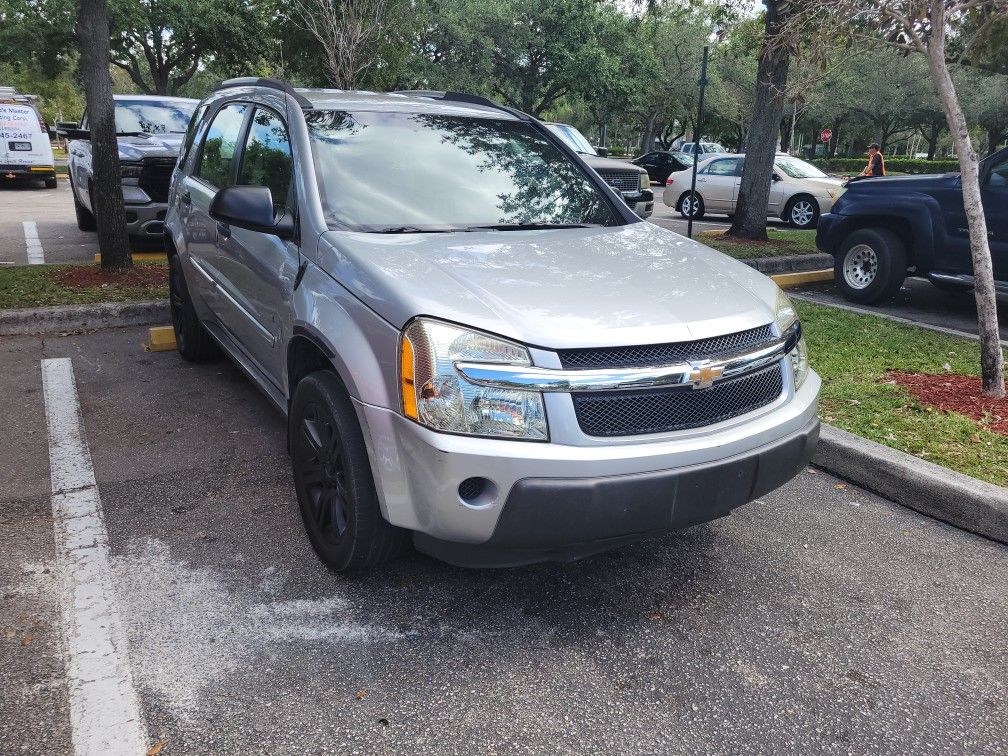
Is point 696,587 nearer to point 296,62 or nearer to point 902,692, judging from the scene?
point 902,692

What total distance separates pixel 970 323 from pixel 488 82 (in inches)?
1314

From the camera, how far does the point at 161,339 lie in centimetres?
628

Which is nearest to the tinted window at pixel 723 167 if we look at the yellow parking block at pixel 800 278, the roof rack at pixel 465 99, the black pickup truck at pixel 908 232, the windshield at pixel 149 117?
the yellow parking block at pixel 800 278

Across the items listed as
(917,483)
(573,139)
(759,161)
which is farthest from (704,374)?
(573,139)

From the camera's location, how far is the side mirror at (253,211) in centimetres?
342

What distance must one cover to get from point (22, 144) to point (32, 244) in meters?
10.4

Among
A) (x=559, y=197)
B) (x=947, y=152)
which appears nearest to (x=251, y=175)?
(x=559, y=197)

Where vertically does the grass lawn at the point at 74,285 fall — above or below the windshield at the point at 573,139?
below

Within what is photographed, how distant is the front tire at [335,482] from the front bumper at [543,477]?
0.14 metres

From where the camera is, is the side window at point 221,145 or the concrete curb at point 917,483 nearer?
the concrete curb at point 917,483

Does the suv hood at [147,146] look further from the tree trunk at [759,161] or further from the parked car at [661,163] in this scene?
the parked car at [661,163]

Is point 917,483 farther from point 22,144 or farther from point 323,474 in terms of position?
point 22,144

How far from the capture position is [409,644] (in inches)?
111

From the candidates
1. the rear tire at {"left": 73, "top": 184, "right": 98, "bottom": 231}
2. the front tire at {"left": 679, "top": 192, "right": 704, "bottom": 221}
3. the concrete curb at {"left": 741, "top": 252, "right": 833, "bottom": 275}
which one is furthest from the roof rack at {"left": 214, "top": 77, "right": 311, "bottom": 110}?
the front tire at {"left": 679, "top": 192, "right": 704, "bottom": 221}
